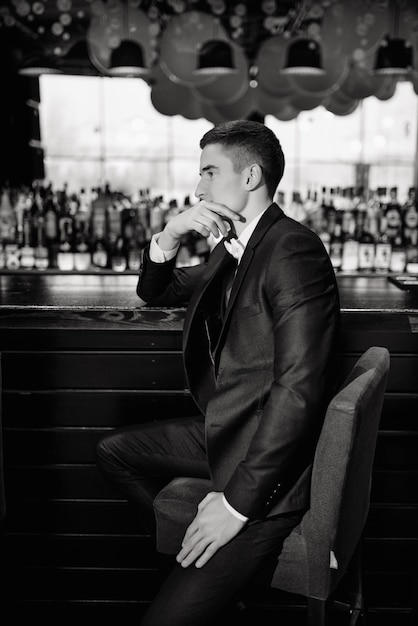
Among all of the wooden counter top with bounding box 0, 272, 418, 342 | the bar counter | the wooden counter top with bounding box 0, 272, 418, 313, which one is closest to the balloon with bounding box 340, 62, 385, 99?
the wooden counter top with bounding box 0, 272, 418, 313

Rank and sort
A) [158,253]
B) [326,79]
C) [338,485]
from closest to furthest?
1. [338,485]
2. [158,253]
3. [326,79]

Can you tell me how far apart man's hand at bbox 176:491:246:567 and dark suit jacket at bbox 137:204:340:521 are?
0.03 meters

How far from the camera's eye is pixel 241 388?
1.42 m

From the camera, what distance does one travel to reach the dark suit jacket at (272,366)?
127 cm

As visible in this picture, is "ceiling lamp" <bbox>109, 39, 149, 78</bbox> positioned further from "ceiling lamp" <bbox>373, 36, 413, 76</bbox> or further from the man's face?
the man's face

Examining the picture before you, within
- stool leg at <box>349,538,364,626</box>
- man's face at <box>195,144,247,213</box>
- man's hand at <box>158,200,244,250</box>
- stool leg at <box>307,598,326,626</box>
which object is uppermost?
man's face at <box>195,144,247,213</box>

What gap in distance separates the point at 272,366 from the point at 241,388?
0.08 m

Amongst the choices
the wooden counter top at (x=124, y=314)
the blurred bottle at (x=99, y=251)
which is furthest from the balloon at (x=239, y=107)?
the wooden counter top at (x=124, y=314)

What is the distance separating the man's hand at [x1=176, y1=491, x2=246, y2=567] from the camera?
1.28 meters

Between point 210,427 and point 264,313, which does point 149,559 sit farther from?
point 264,313

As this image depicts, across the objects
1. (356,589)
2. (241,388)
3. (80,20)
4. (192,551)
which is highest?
(80,20)

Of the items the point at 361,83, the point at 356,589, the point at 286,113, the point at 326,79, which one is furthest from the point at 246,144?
the point at 286,113

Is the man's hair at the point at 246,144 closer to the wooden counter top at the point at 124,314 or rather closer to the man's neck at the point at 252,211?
the man's neck at the point at 252,211

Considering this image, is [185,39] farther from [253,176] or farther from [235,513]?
[235,513]
